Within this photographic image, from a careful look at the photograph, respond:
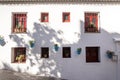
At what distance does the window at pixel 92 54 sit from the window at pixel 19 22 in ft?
19.5

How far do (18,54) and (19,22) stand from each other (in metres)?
2.83

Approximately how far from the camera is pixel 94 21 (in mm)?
15211

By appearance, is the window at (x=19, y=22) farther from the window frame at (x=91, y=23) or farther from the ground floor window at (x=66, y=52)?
the window frame at (x=91, y=23)

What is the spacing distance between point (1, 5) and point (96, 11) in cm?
812

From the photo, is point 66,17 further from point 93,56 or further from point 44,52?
point 93,56

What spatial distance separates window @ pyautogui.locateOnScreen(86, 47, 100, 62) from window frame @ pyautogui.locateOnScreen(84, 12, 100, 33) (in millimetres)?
1594

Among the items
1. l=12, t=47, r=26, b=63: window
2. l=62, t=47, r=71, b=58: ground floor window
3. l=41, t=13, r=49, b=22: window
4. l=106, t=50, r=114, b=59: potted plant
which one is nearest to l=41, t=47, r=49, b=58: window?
l=62, t=47, r=71, b=58: ground floor window

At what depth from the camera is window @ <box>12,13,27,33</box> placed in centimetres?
1503

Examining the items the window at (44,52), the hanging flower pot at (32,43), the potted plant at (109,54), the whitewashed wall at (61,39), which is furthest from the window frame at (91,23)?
the hanging flower pot at (32,43)

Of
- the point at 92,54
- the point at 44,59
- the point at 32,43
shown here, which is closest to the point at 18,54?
the point at 32,43

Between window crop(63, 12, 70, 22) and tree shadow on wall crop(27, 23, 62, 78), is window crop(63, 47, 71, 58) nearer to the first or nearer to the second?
tree shadow on wall crop(27, 23, 62, 78)

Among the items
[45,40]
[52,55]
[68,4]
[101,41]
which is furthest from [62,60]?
[68,4]

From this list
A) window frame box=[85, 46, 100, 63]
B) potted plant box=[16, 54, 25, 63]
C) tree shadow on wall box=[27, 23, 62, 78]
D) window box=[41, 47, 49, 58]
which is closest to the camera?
tree shadow on wall box=[27, 23, 62, 78]

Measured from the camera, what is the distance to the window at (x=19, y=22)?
49.3 feet
